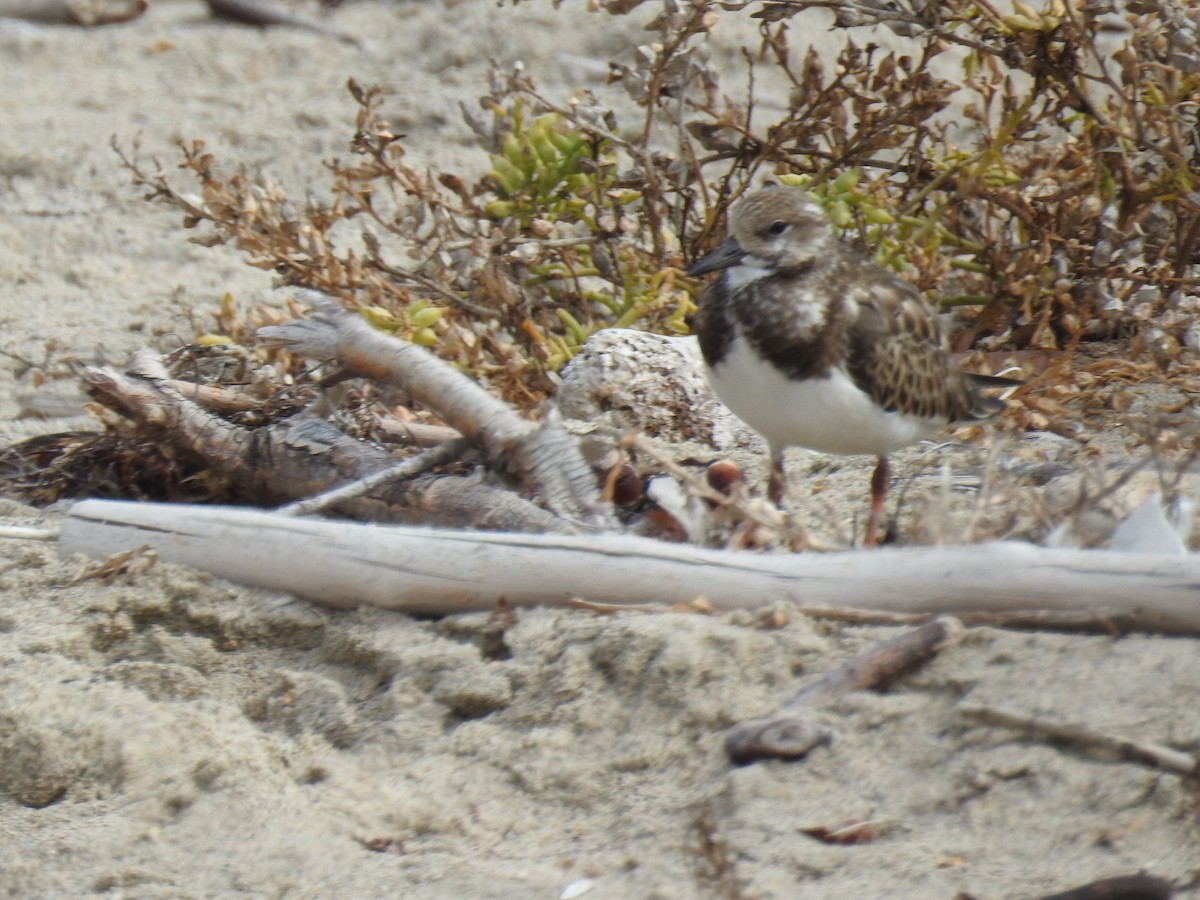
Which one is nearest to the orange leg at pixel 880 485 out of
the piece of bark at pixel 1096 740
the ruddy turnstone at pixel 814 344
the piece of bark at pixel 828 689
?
the ruddy turnstone at pixel 814 344

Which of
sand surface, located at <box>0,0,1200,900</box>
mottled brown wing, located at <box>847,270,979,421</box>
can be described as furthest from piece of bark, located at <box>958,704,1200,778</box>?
mottled brown wing, located at <box>847,270,979,421</box>

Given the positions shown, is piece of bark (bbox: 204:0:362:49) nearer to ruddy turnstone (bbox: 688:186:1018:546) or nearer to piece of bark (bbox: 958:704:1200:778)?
ruddy turnstone (bbox: 688:186:1018:546)

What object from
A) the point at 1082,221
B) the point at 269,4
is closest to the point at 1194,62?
the point at 1082,221

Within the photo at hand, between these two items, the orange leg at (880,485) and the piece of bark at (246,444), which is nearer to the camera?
the orange leg at (880,485)

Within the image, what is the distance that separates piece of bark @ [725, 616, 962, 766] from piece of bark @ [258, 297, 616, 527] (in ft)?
2.57

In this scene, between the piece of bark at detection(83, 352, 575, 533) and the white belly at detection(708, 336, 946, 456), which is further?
the piece of bark at detection(83, 352, 575, 533)

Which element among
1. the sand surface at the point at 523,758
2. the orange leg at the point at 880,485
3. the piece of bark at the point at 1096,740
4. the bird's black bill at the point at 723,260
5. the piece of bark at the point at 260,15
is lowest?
the sand surface at the point at 523,758

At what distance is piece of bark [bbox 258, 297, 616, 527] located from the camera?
329 cm

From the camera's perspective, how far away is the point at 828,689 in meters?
2.57

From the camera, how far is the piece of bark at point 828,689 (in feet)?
8.10

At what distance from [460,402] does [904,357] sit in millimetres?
944

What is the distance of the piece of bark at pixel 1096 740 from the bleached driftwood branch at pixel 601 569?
0.95 feet

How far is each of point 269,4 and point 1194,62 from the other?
198 inches

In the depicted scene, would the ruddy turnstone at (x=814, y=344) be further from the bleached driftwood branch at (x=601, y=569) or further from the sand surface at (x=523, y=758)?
the sand surface at (x=523, y=758)
